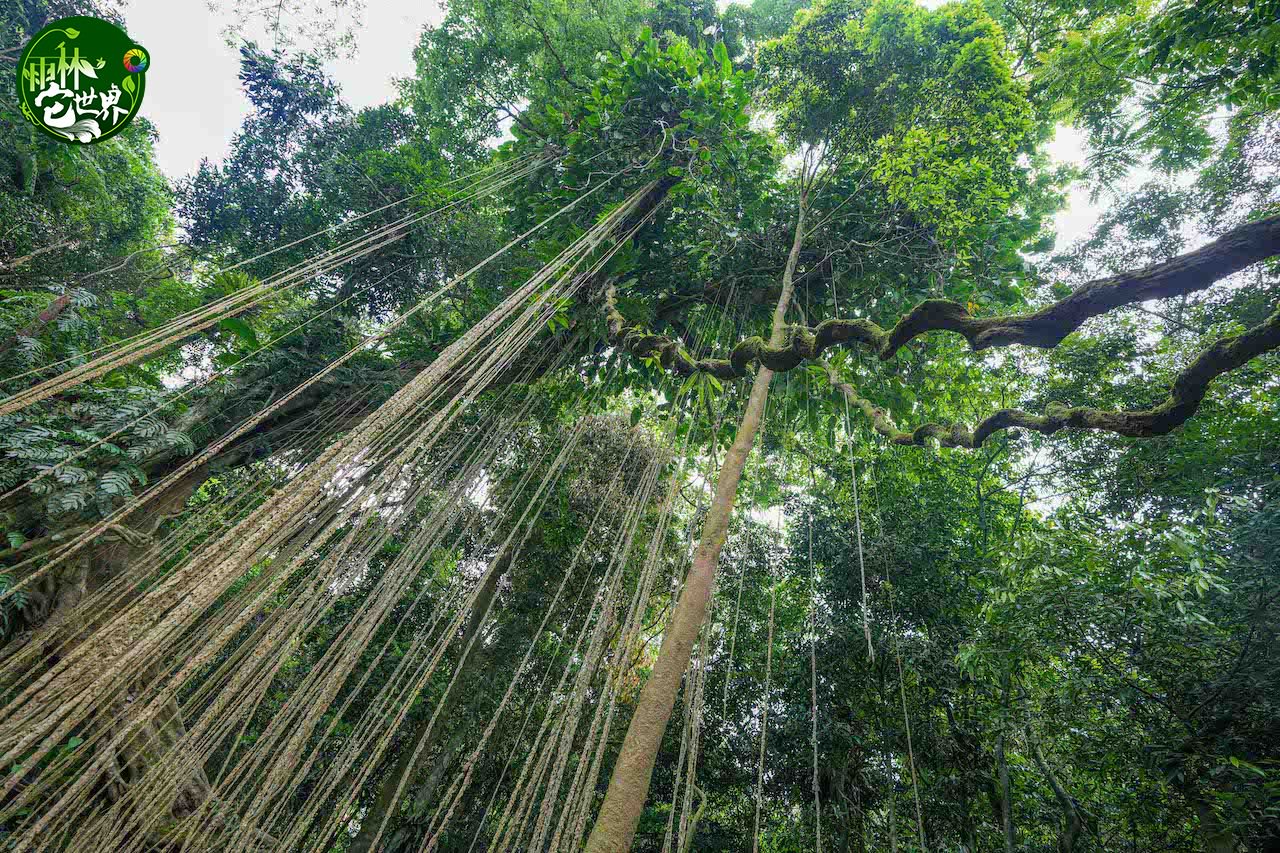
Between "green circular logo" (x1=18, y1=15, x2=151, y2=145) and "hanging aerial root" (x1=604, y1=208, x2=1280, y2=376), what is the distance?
318cm

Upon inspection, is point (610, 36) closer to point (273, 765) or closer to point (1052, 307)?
point (1052, 307)

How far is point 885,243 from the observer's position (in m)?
3.12

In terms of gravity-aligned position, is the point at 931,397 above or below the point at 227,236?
below

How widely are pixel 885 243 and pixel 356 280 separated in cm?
437

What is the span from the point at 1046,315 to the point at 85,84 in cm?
428

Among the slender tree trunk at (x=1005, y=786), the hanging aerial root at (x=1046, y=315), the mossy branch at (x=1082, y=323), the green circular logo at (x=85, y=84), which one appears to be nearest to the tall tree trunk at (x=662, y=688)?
the hanging aerial root at (x=1046, y=315)

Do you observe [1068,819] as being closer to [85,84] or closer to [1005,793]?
[1005,793]

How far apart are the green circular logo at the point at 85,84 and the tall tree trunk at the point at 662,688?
11.0ft

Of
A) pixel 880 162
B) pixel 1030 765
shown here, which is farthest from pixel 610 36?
pixel 1030 765

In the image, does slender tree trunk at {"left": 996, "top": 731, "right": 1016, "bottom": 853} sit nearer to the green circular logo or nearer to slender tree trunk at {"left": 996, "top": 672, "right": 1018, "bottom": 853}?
slender tree trunk at {"left": 996, "top": 672, "right": 1018, "bottom": 853}

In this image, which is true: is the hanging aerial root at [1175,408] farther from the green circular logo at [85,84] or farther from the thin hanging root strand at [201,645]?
the green circular logo at [85,84]

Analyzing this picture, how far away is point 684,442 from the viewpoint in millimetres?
2551

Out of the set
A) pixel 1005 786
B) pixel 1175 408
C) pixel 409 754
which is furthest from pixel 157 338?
pixel 1005 786

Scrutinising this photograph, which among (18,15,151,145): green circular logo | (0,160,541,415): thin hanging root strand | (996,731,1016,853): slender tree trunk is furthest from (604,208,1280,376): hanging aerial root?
(18,15,151,145): green circular logo
